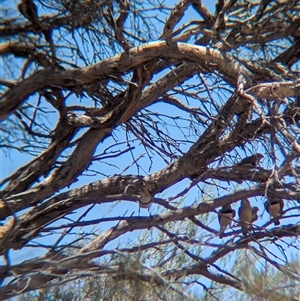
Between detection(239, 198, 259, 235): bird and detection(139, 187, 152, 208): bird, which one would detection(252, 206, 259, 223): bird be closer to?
detection(239, 198, 259, 235): bird

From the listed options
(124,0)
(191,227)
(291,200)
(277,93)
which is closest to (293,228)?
(291,200)

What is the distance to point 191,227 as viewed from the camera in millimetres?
4406

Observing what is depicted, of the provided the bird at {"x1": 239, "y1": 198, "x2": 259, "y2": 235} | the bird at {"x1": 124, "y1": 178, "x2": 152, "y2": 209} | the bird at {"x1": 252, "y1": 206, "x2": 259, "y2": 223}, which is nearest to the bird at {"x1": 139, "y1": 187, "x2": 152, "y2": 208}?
the bird at {"x1": 124, "y1": 178, "x2": 152, "y2": 209}

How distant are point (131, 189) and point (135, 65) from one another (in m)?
0.81

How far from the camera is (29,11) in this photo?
318cm

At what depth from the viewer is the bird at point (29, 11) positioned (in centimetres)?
313

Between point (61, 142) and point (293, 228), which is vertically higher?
point (61, 142)

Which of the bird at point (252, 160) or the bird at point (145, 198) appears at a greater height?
the bird at point (252, 160)

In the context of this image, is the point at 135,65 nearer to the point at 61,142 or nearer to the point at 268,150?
the point at 61,142

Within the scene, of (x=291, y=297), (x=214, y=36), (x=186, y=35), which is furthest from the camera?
(x=186, y=35)

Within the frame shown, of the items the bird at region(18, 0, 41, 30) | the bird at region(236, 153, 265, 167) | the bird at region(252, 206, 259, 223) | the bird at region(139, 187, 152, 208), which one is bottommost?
the bird at region(139, 187, 152, 208)

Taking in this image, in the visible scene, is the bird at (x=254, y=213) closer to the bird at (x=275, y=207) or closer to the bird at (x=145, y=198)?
the bird at (x=275, y=207)

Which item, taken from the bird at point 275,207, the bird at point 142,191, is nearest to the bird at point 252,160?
the bird at point 275,207

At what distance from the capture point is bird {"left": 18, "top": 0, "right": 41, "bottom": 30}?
10.3ft
